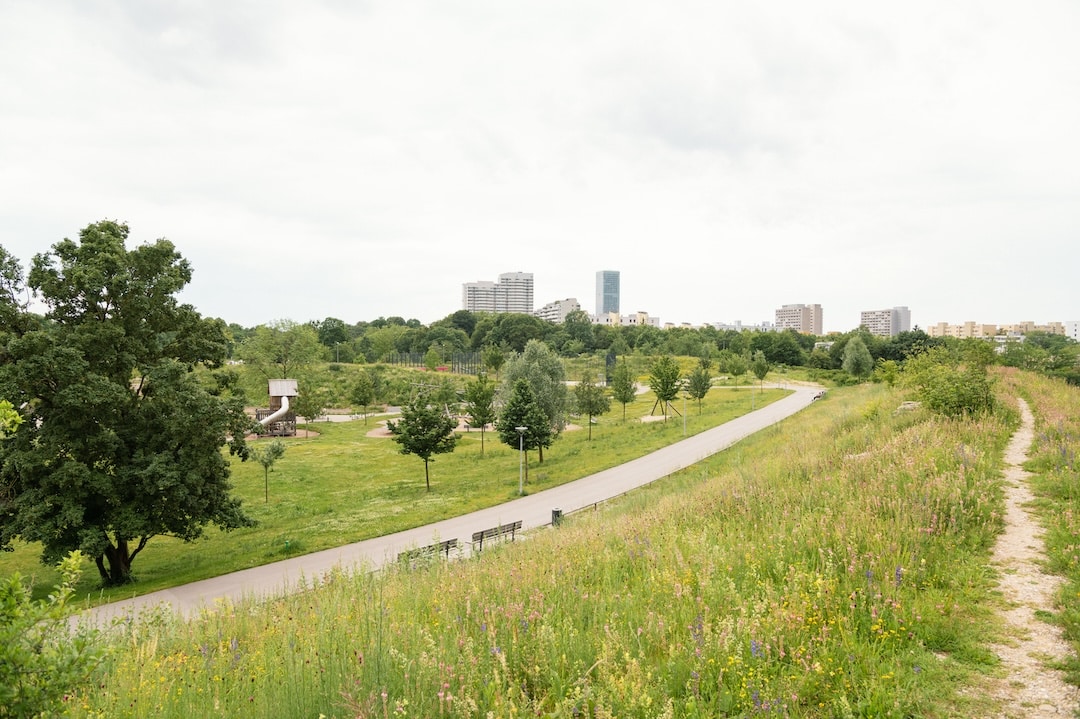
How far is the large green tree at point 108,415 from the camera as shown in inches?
612

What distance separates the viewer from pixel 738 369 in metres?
67.1

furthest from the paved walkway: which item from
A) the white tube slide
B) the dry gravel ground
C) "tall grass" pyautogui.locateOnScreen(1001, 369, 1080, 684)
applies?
the white tube slide

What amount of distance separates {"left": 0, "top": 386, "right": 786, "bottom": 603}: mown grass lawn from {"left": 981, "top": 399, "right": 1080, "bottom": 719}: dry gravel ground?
1141 centimetres

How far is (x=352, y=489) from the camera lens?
1180 inches

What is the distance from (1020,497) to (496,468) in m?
27.1

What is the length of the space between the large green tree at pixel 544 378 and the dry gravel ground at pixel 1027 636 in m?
30.5

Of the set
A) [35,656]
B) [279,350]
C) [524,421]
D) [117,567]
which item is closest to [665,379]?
[524,421]

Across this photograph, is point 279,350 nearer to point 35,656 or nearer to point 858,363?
point 858,363

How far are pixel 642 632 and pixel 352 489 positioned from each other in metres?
27.7

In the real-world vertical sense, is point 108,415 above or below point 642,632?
above

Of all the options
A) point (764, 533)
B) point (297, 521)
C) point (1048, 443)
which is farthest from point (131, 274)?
point (1048, 443)

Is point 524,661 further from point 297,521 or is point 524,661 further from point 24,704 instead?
point 297,521

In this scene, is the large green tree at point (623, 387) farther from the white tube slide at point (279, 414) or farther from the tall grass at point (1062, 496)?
the tall grass at point (1062, 496)

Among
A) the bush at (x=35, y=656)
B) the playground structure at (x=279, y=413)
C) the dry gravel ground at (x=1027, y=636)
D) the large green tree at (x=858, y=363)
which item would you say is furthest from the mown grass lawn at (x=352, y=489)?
Result: the large green tree at (x=858, y=363)
